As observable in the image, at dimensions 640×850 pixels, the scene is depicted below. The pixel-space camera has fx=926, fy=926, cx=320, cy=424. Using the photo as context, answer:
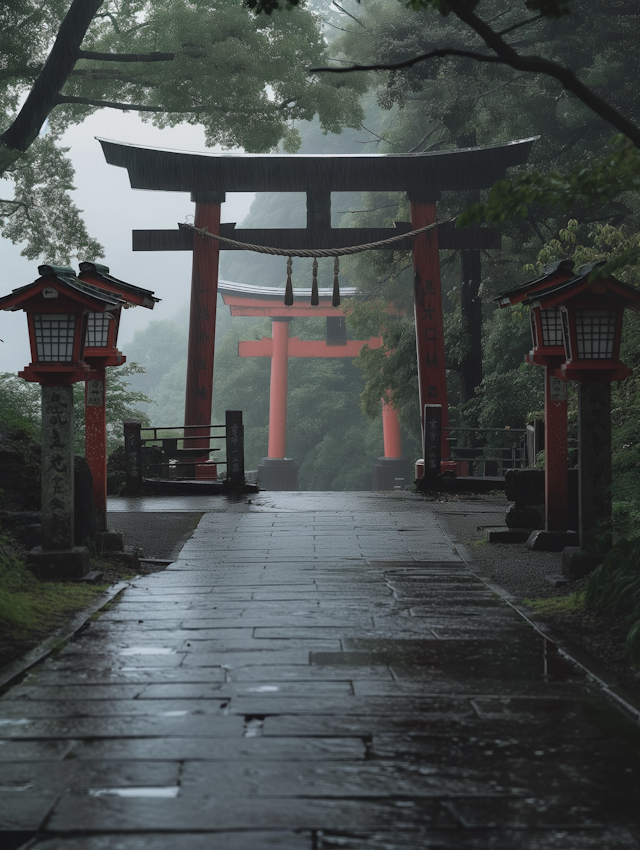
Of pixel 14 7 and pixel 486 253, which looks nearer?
pixel 14 7

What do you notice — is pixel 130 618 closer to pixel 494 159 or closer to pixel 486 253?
pixel 494 159

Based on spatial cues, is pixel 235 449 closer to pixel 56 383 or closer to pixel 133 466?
pixel 133 466

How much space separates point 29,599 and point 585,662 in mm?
3518

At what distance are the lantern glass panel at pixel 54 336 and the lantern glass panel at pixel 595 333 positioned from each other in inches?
153

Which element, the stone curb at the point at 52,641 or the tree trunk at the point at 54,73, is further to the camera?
the tree trunk at the point at 54,73

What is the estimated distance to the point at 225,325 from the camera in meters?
58.8

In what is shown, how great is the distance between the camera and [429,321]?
1708cm

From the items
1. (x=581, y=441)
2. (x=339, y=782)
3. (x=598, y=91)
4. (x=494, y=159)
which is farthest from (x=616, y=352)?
(x=598, y=91)

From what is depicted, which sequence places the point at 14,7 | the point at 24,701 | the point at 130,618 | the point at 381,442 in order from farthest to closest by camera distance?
1. the point at 381,442
2. the point at 14,7
3. the point at 130,618
4. the point at 24,701

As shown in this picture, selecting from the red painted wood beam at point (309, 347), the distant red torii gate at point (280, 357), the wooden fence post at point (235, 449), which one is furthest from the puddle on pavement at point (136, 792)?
the red painted wood beam at point (309, 347)

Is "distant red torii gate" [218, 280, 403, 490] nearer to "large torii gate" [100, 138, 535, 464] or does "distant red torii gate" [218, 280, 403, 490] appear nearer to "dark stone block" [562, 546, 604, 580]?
"large torii gate" [100, 138, 535, 464]

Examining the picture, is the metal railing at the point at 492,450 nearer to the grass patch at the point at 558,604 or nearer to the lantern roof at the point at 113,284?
the lantern roof at the point at 113,284

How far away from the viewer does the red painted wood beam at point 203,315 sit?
1681 cm

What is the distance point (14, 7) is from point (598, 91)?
11.6 m
